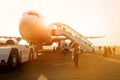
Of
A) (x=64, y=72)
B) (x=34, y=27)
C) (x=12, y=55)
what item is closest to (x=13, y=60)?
(x=12, y=55)

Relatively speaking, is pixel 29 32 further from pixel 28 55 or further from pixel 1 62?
pixel 1 62

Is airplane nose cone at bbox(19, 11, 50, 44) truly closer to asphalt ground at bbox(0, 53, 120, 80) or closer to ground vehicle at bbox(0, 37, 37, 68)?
asphalt ground at bbox(0, 53, 120, 80)

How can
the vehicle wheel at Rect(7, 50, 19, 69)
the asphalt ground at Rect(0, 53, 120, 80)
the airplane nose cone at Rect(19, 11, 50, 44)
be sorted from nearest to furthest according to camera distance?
the asphalt ground at Rect(0, 53, 120, 80) → the vehicle wheel at Rect(7, 50, 19, 69) → the airplane nose cone at Rect(19, 11, 50, 44)

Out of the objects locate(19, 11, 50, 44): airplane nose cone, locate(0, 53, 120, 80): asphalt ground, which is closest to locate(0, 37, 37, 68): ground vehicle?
locate(0, 53, 120, 80): asphalt ground

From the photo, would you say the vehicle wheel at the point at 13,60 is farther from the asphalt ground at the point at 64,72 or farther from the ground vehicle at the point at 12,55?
the asphalt ground at the point at 64,72

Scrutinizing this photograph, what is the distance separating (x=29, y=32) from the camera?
3381cm

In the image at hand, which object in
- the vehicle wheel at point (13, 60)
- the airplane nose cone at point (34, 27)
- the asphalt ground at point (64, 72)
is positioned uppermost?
the airplane nose cone at point (34, 27)

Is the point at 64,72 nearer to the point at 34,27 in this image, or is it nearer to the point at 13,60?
the point at 13,60

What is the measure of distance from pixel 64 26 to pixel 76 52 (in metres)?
32.3

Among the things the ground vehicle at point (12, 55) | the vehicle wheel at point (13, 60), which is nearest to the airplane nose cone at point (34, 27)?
the ground vehicle at point (12, 55)

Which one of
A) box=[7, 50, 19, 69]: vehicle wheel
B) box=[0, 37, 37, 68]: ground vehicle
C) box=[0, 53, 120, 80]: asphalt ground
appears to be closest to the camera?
box=[0, 53, 120, 80]: asphalt ground

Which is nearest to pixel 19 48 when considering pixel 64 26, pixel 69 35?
pixel 69 35

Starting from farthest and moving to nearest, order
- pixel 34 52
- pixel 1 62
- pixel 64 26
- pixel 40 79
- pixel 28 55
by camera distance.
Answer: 1. pixel 64 26
2. pixel 34 52
3. pixel 28 55
4. pixel 1 62
5. pixel 40 79

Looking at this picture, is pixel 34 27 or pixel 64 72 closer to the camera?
pixel 64 72
